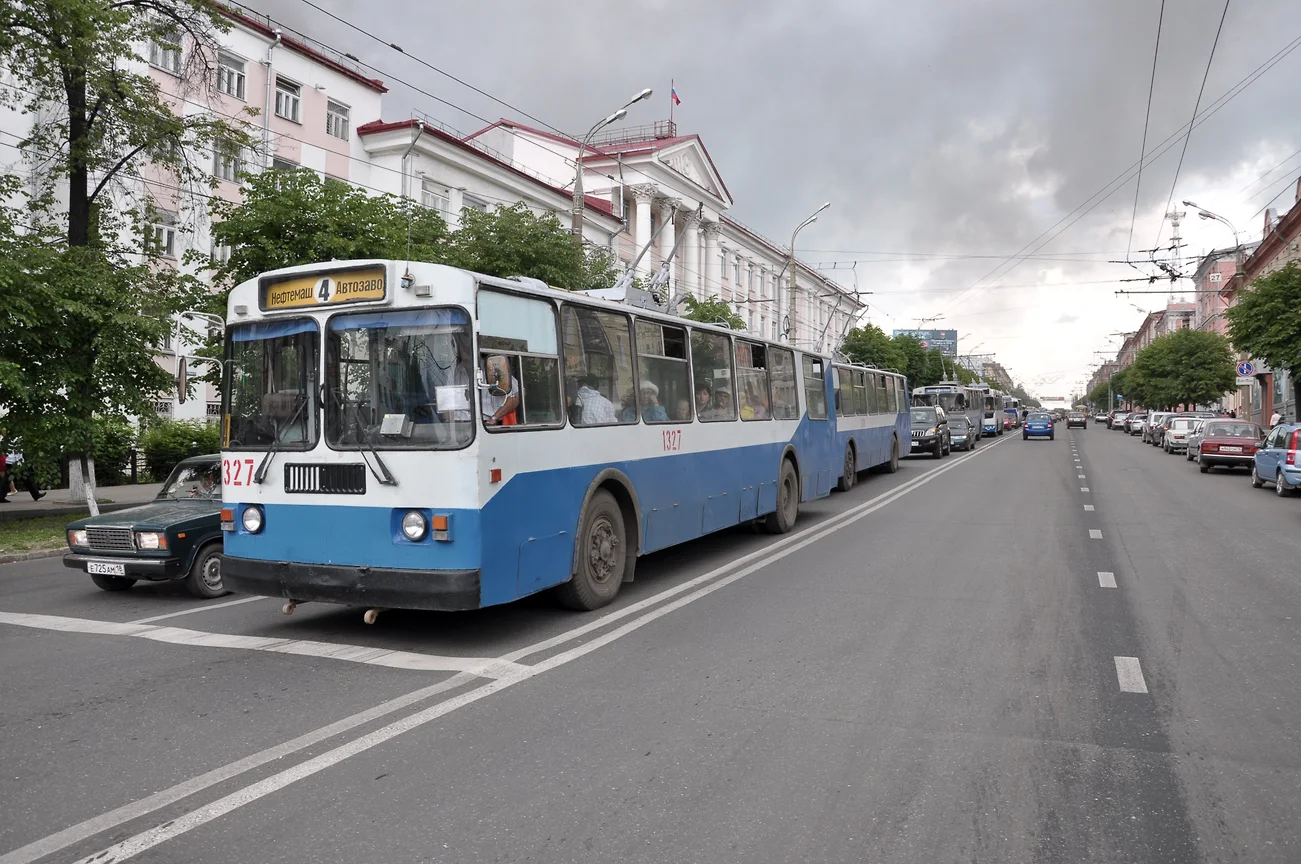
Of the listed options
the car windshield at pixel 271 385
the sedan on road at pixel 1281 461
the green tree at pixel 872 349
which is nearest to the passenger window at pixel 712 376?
the car windshield at pixel 271 385

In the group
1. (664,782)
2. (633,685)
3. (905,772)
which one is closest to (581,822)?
(664,782)

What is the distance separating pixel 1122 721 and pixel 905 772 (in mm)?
1625

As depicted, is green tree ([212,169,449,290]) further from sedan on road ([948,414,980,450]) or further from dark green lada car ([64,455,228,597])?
sedan on road ([948,414,980,450])

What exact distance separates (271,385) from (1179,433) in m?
39.8

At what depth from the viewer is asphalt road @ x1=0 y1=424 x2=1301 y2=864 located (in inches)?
151

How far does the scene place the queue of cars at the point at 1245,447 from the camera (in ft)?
64.8

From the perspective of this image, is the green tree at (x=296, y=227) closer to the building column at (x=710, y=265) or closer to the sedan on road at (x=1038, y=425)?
the building column at (x=710, y=265)

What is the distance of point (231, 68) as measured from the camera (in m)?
27.6

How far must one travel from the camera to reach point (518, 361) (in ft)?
23.6

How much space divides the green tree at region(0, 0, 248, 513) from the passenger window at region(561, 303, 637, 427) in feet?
30.0

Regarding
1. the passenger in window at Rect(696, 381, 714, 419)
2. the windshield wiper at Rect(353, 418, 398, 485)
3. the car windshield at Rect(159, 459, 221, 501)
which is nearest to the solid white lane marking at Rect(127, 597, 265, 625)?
the car windshield at Rect(159, 459, 221, 501)

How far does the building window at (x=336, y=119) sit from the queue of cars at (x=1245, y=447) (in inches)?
1101

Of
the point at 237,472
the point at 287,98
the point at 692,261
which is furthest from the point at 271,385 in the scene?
the point at 692,261

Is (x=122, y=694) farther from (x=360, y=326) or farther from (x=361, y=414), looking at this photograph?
(x=360, y=326)
